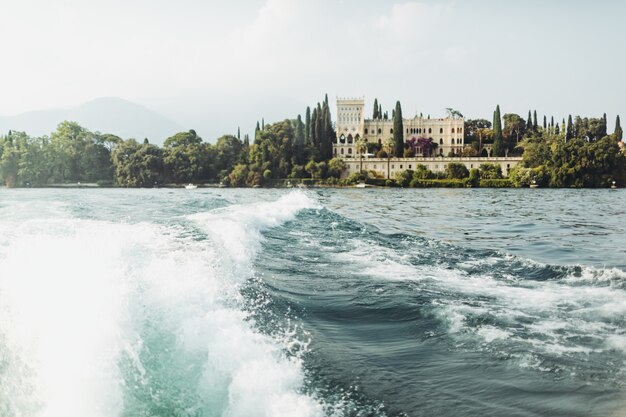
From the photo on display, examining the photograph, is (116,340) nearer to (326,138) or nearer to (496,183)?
(496,183)

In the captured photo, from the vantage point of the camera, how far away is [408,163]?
9550cm

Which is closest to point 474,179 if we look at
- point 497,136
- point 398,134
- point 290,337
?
point 497,136

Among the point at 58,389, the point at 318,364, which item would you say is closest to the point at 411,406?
the point at 318,364

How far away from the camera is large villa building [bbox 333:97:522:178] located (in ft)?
315

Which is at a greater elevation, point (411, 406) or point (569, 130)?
point (569, 130)

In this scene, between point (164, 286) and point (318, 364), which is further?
point (164, 286)

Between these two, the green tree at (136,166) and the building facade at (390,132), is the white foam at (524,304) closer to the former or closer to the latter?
the green tree at (136,166)

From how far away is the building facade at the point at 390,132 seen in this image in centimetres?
10638

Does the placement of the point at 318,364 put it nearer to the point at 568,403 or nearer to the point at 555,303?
the point at 568,403

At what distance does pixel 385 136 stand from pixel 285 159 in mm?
28462

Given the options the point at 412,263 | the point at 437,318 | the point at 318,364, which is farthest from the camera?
the point at 412,263

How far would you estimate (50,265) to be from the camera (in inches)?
222

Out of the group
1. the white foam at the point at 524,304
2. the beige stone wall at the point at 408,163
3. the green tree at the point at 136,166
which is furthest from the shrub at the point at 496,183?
the white foam at the point at 524,304

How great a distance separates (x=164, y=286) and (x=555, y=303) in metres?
5.40
